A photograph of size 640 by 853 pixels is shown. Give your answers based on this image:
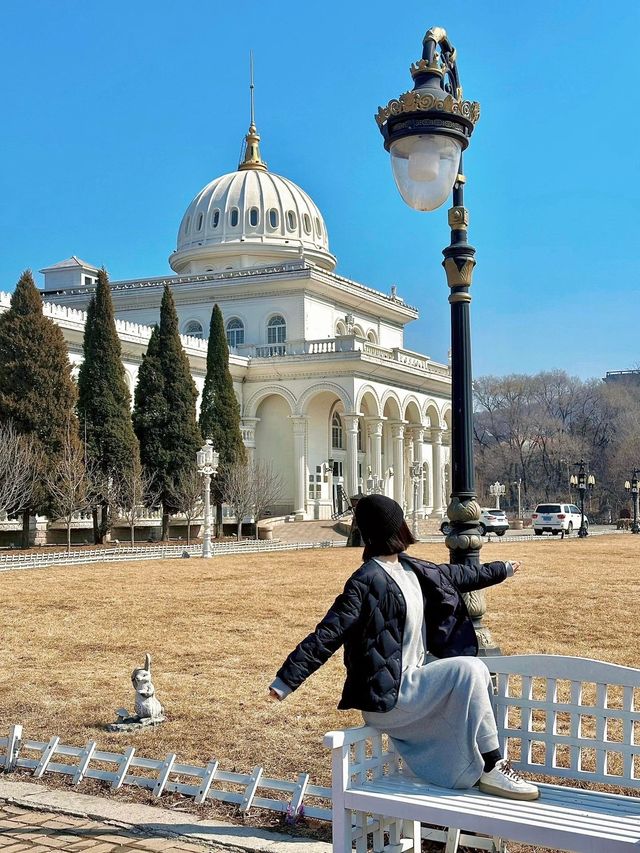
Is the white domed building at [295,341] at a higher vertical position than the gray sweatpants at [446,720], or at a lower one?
higher

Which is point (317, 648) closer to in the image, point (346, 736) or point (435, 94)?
point (346, 736)

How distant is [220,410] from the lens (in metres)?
46.2

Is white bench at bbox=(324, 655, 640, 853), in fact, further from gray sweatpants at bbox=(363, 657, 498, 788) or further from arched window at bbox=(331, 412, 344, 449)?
arched window at bbox=(331, 412, 344, 449)

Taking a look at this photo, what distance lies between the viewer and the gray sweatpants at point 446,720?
4352 mm

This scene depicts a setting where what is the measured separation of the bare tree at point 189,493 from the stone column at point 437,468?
28187 millimetres

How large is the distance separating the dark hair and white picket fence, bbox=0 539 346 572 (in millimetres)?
20830

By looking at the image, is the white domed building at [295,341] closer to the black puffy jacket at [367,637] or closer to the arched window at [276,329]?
the arched window at [276,329]

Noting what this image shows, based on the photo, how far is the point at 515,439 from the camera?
305 feet

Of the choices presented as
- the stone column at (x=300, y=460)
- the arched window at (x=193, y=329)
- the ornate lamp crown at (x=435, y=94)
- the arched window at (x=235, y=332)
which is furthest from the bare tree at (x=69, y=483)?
the arched window at (x=193, y=329)

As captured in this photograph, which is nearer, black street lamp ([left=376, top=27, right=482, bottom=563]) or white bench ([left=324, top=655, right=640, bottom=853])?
white bench ([left=324, top=655, right=640, bottom=853])

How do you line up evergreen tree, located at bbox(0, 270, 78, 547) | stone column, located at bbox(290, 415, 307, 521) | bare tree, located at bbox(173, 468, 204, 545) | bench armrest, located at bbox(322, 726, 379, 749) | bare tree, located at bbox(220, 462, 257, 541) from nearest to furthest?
1. bench armrest, located at bbox(322, 726, 379, 749)
2. evergreen tree, located at bbox(0, 270, 78, 547)
3. bare tree, located at bbox(173, 468, 204, 545)
4. bare tree, located at bbox(220, 462, 257, 541)
5. stone column, located at bbox(290, 415, 307, 521)

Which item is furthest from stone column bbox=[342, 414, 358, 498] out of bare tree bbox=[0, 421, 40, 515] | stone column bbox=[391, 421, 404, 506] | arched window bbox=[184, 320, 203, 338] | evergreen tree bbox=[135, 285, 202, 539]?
bare tree bbox=[0, 421, 40, 515]

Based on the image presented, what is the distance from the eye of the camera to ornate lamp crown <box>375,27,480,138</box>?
6344mm

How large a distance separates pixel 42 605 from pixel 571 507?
40515 mm
